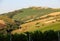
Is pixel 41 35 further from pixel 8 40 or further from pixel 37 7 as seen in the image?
pixel 37 7

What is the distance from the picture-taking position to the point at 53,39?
40.8 m

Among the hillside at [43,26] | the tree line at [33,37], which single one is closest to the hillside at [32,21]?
the hillside at [43,26]

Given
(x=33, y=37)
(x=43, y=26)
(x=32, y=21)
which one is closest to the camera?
(x=33, y=37)

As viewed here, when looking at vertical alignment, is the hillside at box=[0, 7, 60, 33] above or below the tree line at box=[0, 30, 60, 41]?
below

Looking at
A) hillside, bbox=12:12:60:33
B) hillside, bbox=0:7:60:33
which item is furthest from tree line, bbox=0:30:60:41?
hillside, bbox=0:7:60:33

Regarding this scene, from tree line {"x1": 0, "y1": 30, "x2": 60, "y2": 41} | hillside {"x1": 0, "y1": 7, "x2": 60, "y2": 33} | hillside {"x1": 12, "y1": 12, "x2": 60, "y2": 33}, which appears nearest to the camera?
tree line {"x1": 0, "y1": 30, "x2": 60, "y2": 41}

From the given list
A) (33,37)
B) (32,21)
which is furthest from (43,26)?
(33,37)

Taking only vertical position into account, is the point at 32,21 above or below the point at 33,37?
below

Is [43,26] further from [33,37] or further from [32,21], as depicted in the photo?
[33,37]

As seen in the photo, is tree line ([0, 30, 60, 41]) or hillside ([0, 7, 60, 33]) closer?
tree line ([0, 30, 60, 41])

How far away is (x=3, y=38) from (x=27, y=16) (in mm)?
84690

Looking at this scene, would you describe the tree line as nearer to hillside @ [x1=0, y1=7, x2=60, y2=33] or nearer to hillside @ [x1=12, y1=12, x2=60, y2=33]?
hillside @ [x1=12, y1=12, x2=60, y2=33]

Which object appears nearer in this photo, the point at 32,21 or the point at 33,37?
the point at 33,37

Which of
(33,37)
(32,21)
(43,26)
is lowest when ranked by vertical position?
(32,21)
